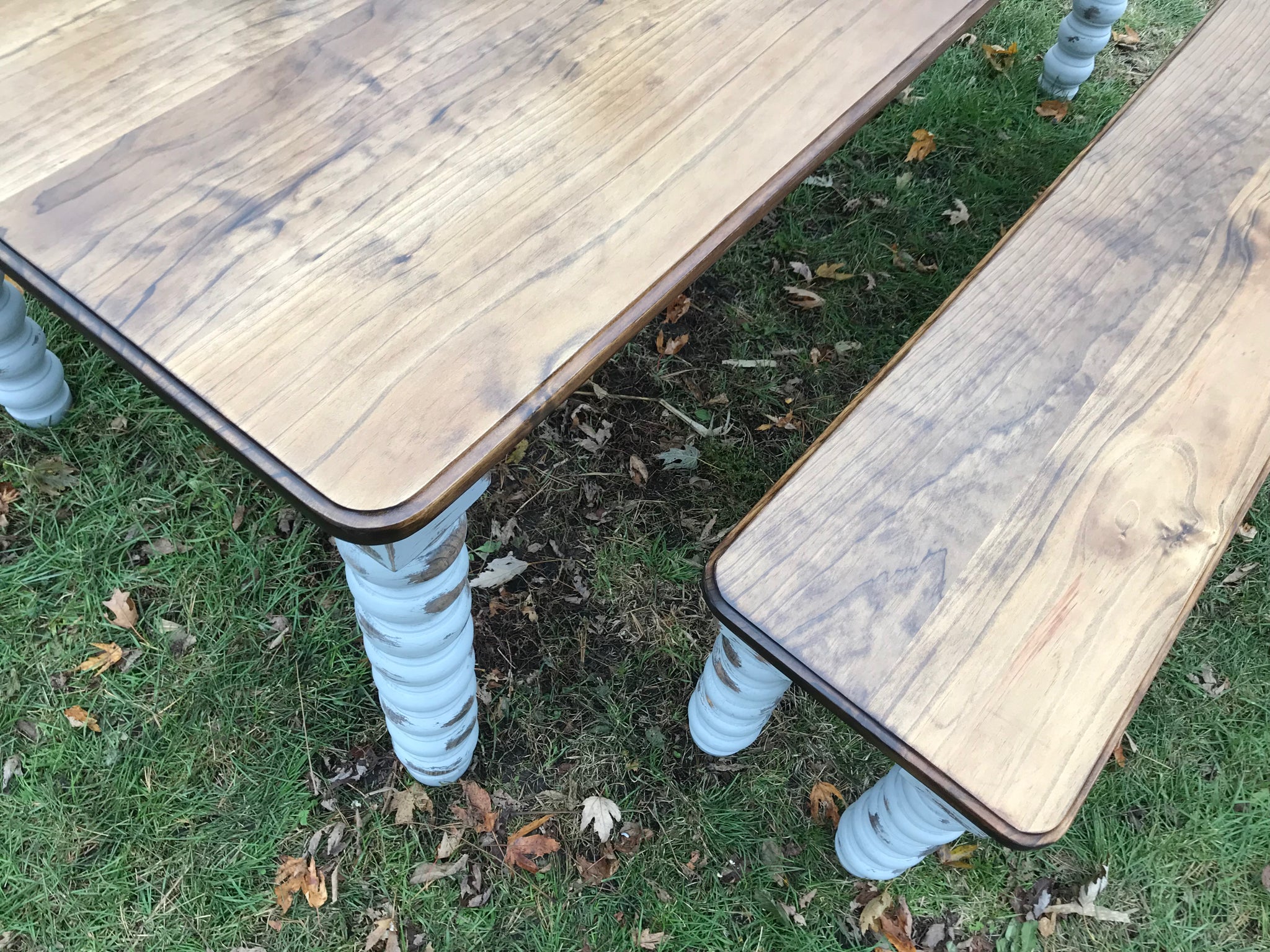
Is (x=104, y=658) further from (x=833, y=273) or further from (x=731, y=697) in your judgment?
(x=833, y=273)

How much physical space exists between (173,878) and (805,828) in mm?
1217

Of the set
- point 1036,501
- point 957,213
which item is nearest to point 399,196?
point 1036,501

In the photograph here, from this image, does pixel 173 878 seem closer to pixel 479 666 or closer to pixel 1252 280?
pixel 479 666

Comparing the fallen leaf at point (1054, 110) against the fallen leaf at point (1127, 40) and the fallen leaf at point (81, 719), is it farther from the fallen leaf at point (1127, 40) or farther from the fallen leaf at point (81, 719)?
the fallen leaf at point (81, 719)

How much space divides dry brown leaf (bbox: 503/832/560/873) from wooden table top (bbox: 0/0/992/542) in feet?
3.43

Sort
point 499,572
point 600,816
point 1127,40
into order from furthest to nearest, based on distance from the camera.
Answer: point 1127,40 < point 499,572 < point 600,816

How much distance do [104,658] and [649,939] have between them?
1249 mm

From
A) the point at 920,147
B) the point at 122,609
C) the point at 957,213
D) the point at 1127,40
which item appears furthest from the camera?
the point at 1127,40

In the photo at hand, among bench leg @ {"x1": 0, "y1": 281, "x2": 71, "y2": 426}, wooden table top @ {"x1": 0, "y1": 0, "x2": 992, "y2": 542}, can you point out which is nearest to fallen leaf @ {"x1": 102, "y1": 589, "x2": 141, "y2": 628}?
bench leg @ {"x1": 0, "y1": 281, "x2": 71, "y2": 426}

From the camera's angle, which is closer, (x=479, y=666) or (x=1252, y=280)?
(x=1252, y=280)

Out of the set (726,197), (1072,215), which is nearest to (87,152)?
(726,197)

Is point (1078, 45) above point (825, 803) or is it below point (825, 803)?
above

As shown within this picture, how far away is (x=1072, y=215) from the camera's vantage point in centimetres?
146

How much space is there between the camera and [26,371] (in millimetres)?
1909
